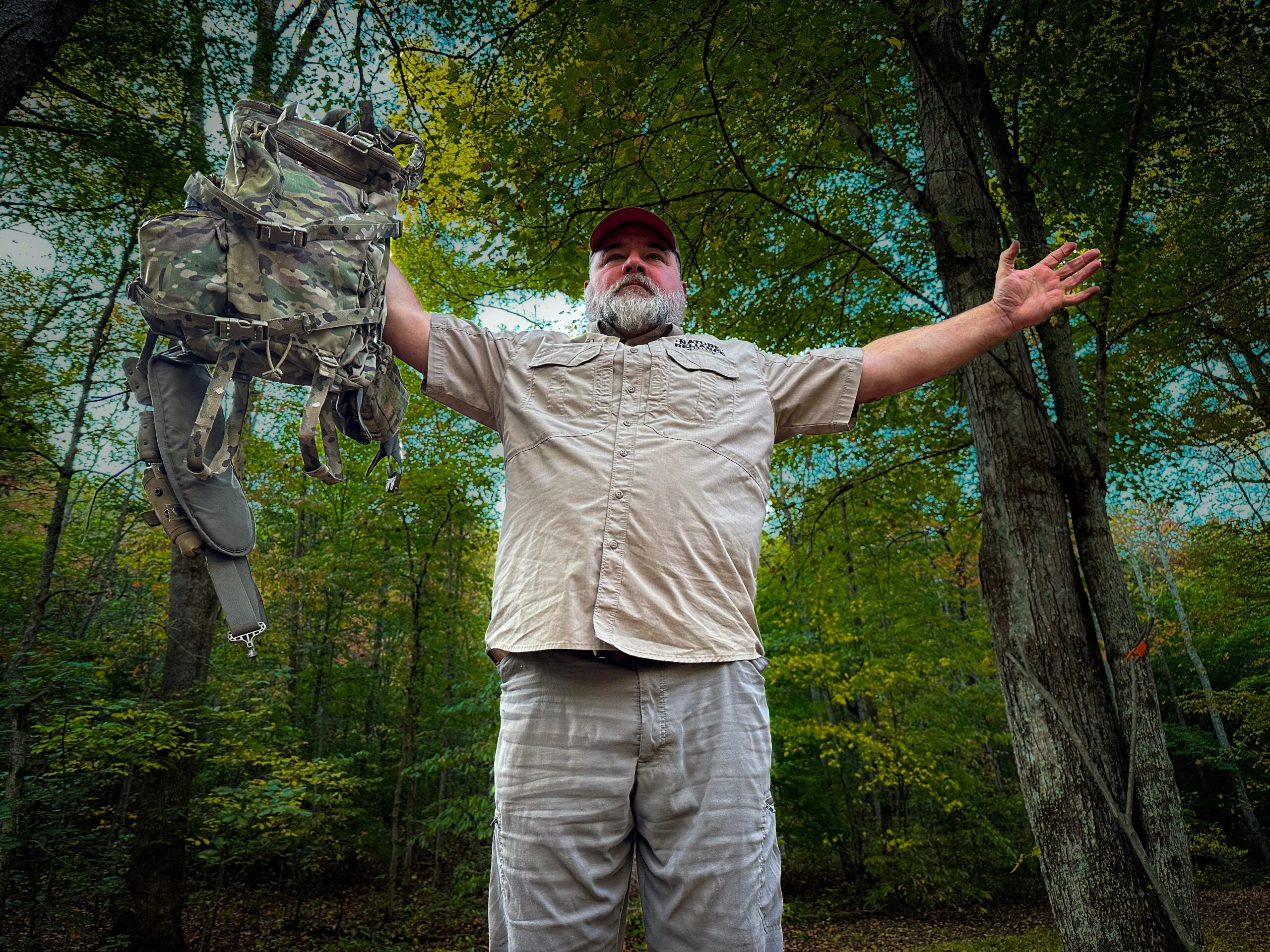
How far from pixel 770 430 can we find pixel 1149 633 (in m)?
2.54

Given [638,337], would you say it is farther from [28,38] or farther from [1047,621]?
[28,38]

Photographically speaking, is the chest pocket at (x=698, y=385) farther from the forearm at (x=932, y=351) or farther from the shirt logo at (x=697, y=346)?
the forearm at (x=932, y=351)

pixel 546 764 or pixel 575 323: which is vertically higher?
pixel 575 323

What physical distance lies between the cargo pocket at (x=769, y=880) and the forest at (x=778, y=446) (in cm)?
171

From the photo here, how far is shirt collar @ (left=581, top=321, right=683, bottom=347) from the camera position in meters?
1.93

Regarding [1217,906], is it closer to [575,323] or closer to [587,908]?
[575,323]

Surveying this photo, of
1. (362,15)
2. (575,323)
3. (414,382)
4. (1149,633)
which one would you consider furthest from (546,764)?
(414,382)

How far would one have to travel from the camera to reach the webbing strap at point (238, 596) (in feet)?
4.61

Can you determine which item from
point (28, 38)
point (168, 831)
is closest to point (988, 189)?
point (28, 38)

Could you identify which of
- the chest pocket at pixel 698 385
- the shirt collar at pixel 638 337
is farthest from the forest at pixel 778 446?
the chest pocket at pixel 698 385

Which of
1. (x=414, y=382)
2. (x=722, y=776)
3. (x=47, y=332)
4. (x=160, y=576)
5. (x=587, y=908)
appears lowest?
(x=587, y=908)

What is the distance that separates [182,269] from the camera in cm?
135

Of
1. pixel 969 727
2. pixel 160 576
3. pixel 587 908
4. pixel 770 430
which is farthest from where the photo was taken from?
pixel 969 727

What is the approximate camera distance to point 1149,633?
10.5 ft
